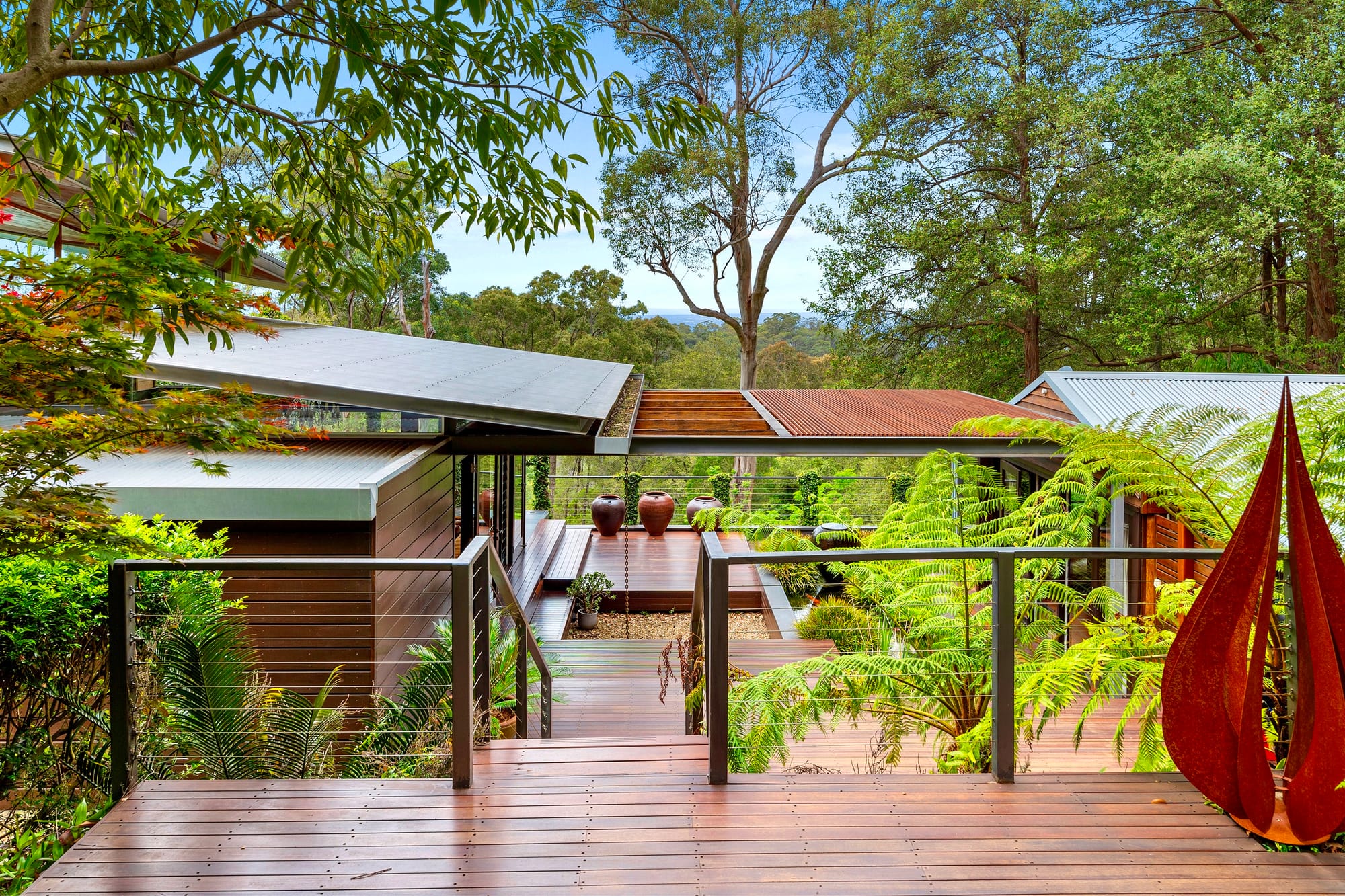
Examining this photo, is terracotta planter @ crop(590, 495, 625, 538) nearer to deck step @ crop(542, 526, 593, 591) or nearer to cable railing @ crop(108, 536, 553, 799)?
deck step @ crop(542, 526, 593, 591)

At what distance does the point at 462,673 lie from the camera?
9.68 ft

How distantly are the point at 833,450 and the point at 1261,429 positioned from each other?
396cm

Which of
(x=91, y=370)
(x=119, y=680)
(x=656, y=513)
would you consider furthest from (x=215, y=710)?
(x=656, y=513)

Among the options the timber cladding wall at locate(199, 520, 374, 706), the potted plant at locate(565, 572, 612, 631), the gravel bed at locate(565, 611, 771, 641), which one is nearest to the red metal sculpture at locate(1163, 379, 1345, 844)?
the timber cladding wall at locate(199, 520, 374, 706)

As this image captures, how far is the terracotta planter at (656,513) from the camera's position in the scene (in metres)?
14.9

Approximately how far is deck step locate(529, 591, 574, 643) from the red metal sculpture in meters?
7.29

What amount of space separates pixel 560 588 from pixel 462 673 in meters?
8.98

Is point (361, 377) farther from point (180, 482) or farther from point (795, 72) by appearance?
point (795, 72)

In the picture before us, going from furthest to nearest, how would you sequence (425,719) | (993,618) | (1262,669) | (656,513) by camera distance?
(656,513), (425,719), (993,618), (1262,669)

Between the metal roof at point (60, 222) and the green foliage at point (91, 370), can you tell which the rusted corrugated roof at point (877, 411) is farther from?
the green foliage at point (91, 370)

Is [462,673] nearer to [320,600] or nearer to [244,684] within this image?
[244,684]

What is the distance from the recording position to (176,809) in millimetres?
2883

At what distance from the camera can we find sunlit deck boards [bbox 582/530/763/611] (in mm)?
11555

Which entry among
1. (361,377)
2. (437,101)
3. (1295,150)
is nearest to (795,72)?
(1295,150)
